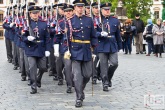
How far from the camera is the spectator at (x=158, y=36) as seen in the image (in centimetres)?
2573

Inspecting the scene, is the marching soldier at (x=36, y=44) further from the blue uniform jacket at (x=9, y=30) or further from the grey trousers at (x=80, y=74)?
the blue uniform jacket at (x=9, y=30)

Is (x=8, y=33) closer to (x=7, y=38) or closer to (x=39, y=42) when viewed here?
(x=7, y=38)

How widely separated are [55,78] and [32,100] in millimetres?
4082

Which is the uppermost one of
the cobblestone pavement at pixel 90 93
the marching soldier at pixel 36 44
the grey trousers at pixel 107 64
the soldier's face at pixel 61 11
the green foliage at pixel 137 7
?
the soldier's face at pixel 61 11

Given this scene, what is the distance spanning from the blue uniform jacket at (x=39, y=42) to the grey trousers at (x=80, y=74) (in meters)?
2.06

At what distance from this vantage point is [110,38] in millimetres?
13484

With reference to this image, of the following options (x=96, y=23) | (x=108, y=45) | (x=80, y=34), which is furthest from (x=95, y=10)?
(x=80, y=34)

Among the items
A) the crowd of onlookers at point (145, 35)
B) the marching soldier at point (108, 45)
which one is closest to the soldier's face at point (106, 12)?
the marching soldier at point (108, 45)

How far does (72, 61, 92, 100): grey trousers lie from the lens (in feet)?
36.1

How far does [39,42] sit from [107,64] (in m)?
1.65

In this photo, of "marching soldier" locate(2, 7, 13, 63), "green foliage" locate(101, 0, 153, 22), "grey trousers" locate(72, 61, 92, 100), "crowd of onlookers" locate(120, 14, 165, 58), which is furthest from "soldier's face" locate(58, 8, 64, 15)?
"green foliage" locate(101, 0, 153, 22)

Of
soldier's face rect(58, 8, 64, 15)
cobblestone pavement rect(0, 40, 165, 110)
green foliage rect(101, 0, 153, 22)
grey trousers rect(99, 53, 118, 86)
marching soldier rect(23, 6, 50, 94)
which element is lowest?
green foliage rect(101, 0, 153, 22)

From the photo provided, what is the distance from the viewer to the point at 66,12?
13352 mm

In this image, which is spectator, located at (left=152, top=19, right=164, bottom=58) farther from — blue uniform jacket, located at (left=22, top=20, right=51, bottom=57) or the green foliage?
the green foliage
